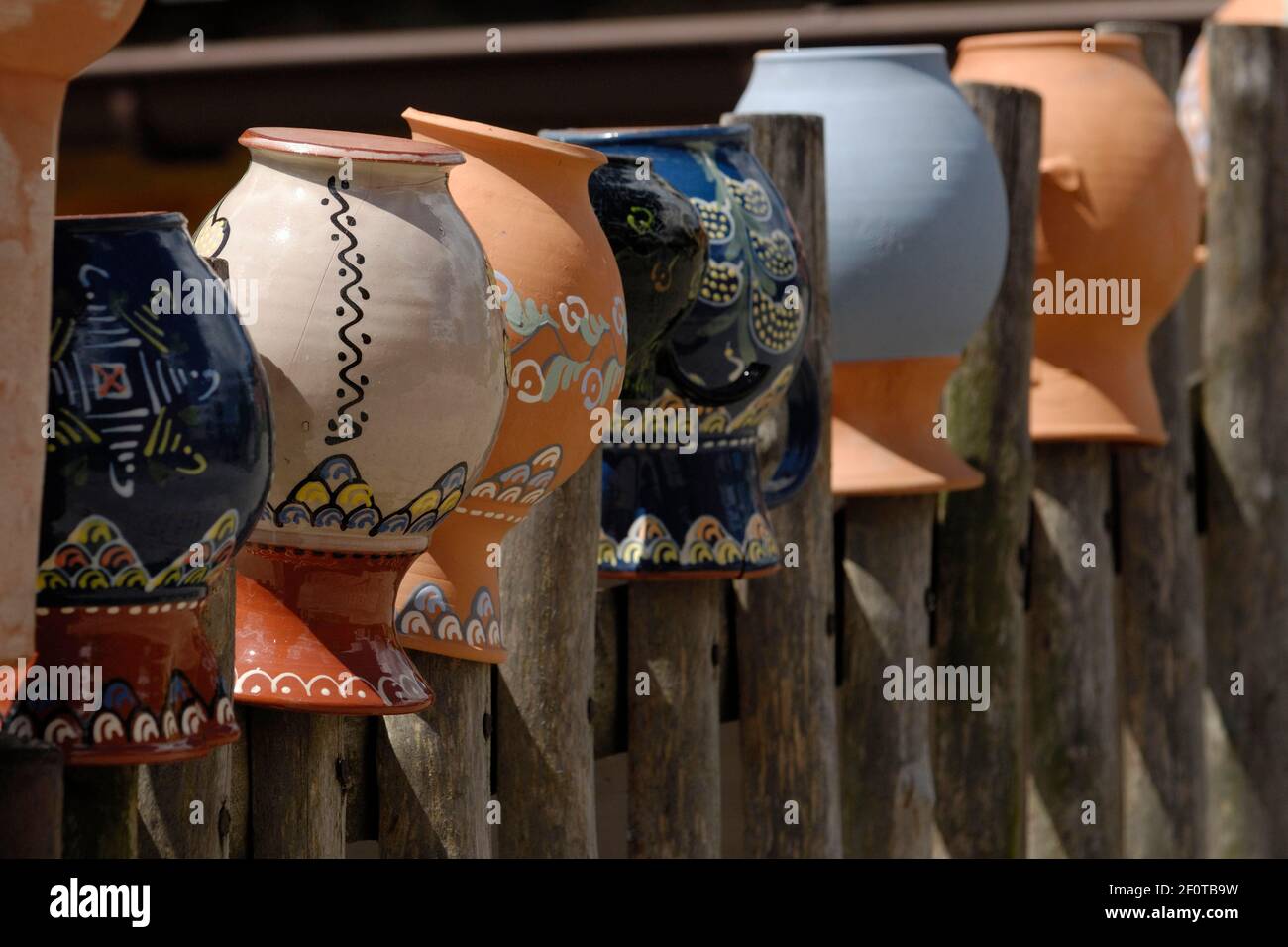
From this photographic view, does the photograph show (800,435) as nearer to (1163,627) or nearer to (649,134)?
(649,134)

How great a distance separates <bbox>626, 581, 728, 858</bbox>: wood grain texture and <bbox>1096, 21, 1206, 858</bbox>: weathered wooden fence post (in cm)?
137

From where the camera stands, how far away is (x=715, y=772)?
2570 millimetres

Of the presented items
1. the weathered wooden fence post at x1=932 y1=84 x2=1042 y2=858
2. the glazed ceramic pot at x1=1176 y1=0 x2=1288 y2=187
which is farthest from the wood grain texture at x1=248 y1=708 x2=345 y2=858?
the glazed ceramic pot at x1=1176 y1=0 x2=1288 y2=187

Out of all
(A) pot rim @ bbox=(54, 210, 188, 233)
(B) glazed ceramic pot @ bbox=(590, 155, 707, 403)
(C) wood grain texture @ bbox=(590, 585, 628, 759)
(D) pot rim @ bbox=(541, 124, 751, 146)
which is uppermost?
(D) pot rim @ bbox=(541, 124, 751, 146)

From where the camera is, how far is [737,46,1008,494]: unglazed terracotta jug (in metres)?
2.83

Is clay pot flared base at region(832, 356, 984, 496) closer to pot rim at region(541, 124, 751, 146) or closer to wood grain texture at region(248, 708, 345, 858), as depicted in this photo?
pot rim at region(541, 124, 751, 146)

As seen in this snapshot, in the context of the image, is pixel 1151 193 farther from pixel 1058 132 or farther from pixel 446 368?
pixel 446 368

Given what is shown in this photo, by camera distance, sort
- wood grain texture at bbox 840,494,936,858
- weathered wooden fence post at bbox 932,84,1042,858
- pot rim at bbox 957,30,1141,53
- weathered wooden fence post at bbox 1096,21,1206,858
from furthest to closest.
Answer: weathered wooden fence post at bbox 1096,21,1206,858 < pot rim at bbox 957,30,1141,53 < weathered wooden fence post at bbox 932,84,1042,858 < wood grain texture at bbox 840,494,936,858

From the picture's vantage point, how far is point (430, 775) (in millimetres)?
2068

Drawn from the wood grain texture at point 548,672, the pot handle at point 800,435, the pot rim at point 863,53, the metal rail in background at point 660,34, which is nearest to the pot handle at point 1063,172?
the pot rim at point 863,53

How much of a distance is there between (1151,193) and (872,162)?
0.60m

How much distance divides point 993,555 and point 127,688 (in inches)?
73.7

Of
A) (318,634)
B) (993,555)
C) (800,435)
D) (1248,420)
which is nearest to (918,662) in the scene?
(993,555)
